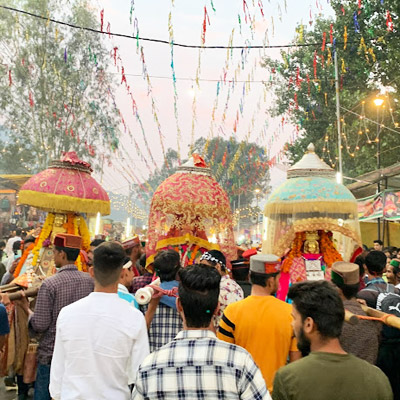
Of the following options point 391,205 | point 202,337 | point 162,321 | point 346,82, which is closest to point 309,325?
point 202,337

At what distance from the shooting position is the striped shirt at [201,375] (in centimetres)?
214

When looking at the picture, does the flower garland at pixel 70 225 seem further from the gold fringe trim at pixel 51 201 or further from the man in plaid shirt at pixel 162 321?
the man in plaid shirt at pixel 162 321

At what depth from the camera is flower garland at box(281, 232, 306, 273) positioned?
23.5 ft

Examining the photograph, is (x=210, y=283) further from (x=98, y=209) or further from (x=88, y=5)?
(x=88, y=5)

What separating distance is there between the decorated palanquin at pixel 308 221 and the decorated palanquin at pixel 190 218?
72 centimetres

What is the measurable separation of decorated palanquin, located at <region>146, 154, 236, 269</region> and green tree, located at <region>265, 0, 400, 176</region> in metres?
14.3

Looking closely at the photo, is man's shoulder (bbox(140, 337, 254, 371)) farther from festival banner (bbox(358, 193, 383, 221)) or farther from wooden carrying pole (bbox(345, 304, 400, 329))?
festival banner (bbox(358, 193, 383, 221))

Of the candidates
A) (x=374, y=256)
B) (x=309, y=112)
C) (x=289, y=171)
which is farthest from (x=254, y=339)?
(x=309, y=112)

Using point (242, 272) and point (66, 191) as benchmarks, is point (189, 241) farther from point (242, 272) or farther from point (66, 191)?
point (66, 191)

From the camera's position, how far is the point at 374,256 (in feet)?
16.8

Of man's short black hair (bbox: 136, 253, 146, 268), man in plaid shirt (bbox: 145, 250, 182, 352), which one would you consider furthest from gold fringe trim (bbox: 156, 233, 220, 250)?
man in plaid shirt (bbox: 145, 250, 182, 352)

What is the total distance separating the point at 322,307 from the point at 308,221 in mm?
4854

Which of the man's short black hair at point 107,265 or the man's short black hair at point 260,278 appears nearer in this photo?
the man's short black hair at point 107,265

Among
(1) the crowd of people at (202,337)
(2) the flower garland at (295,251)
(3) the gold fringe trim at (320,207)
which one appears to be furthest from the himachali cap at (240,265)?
(3) the gold fringe trim at (320,207)
